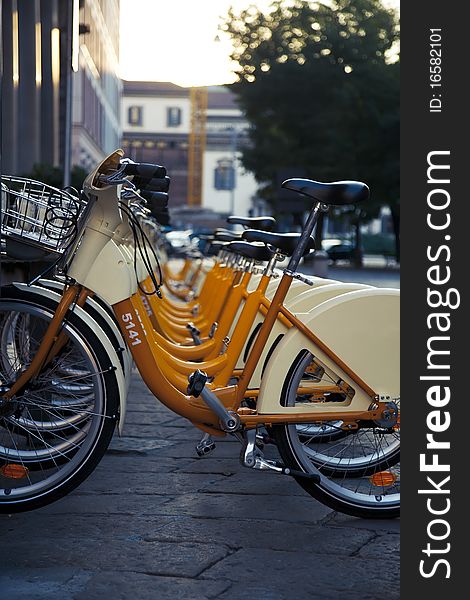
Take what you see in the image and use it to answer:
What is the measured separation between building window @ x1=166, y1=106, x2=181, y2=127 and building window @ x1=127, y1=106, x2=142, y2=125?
2.36 meters

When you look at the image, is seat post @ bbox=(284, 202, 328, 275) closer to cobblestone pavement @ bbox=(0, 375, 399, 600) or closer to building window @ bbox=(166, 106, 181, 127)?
cobblestone pavement @ bbox=(0, 375, 399, 600)

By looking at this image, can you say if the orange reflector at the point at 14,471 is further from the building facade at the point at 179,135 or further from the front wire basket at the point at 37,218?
the building facade at the point at 179,135

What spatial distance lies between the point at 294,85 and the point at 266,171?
11.5 ft

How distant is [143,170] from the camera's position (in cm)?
448

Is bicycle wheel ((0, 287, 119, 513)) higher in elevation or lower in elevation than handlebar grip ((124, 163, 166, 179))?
lower

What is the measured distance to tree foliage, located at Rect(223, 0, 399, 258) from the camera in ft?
142

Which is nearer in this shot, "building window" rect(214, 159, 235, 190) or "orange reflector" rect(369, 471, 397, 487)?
"orange reflector" rect(369, 471, 397, 487)

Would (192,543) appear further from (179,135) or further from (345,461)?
(179,135)

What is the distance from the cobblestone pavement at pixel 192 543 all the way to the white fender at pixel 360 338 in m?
0.48

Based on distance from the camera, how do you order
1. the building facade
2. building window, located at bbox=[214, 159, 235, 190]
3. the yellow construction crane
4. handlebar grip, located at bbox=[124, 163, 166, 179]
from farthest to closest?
the yellow construction crane < the building facade < building window, located at bbox=[214, 159, 235, 190] < handlebar grip, located at bbox=[124, 163, 166, 179]

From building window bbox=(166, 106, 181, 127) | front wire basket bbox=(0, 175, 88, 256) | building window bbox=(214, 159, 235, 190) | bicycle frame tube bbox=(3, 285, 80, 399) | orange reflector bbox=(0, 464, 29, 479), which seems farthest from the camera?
building window bbox=(166, 106, 181, 127)

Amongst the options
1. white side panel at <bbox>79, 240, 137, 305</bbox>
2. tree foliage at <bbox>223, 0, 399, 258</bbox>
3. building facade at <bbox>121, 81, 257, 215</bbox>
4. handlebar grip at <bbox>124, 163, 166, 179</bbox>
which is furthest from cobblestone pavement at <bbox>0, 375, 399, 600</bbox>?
building facade at <bbox>121, 81, 257, 215</bbox>

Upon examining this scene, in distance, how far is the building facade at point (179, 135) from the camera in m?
→ 103

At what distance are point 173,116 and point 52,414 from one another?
106 m
